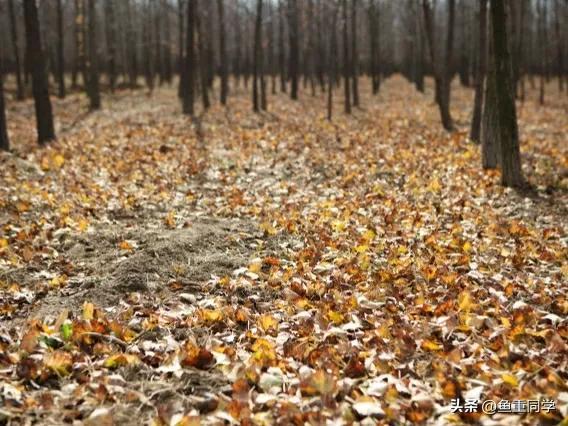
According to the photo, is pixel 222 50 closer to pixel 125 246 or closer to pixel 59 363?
pixel 125 246

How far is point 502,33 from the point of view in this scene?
896cm

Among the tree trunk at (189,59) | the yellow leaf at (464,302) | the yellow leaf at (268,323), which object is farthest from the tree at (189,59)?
the yellow leaf at (464,302)

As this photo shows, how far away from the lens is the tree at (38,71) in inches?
530

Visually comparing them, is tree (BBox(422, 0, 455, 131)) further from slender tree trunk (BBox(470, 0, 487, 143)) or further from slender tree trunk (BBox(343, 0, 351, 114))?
slender tree trunk (BBox(343, 0, 351, 114))

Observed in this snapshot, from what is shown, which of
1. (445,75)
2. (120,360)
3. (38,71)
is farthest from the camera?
(445,75)

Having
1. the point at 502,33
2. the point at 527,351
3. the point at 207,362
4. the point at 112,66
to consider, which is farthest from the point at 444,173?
the point at 112,66

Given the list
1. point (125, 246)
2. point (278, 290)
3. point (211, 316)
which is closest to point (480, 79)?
point (278, 290)

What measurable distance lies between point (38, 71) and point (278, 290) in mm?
11267

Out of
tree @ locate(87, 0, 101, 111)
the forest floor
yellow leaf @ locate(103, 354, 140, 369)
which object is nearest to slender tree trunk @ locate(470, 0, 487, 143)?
the forest floor

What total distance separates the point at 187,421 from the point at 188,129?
14.4 meters

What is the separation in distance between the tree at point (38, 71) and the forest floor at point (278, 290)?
9.60ft

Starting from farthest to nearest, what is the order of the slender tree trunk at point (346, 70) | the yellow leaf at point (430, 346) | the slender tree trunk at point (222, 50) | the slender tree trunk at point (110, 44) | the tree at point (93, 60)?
the slender tree trunk at point (110, 44) < the slender tree trunk at point (222, 50) < the tree at point (93, 60) < the slender tree trunk at point (346, 70) < the yellow leaf at point (430, 346)

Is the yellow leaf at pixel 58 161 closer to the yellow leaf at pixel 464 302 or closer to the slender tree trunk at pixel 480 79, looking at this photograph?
the yellow leaf at pixel 464 302

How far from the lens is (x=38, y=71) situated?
13.7 metres
